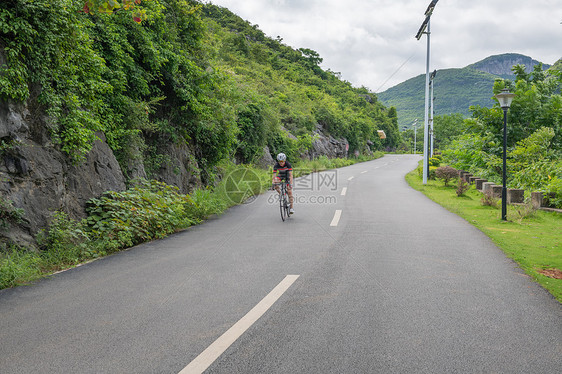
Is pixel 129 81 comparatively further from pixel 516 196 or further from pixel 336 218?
pixel 516 196

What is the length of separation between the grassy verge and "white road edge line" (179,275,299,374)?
3531 mm

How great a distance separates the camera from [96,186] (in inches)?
325

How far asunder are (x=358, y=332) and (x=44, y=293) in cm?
401

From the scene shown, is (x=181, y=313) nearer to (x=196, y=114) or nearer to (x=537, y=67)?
(x=196, y=114)

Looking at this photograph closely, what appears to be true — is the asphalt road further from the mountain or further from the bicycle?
the mountain

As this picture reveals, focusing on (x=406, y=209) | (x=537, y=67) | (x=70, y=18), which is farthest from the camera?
(x=537, y=67)

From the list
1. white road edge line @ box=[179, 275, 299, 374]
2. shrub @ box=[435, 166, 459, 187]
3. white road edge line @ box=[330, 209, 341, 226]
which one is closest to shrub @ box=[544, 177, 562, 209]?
white road edge line @ box=[330, 209, 341, 226]

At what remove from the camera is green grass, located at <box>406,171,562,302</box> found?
240 inches

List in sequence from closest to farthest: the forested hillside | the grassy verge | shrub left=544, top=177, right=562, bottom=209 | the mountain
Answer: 1. the grassy verge
2. the forested hillside
3. shrub left=544, top=177, right=562, bottom=209
4. the mountain

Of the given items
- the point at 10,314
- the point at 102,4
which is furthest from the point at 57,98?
the point at 10,314

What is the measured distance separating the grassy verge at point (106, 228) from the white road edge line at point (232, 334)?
3531 mm

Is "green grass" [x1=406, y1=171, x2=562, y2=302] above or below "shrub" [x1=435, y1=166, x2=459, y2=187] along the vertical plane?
below

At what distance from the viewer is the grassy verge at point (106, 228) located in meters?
5.74

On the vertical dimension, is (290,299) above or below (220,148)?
below
